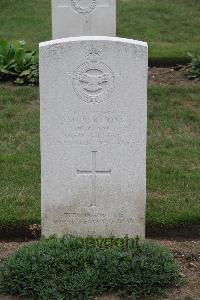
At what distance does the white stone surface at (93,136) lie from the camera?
510 centimetres

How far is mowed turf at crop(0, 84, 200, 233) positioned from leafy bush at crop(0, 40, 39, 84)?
0.23m

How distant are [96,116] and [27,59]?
502 cm

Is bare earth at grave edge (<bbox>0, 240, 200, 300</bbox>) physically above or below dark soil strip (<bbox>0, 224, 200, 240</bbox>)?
below

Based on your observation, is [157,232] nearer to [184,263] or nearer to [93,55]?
[184,263]

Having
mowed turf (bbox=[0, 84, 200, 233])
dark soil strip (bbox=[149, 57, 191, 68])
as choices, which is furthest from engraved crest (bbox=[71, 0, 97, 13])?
mowed turf (bbox=[0, 84, 200, 233])

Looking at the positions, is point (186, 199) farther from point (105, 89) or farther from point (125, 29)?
point (125, 29)

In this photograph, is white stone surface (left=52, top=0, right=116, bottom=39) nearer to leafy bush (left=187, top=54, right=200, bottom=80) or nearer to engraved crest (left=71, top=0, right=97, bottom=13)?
engraved crest (left=71, top=0, right=97, bottom=13)

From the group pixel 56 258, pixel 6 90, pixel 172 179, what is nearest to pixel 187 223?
pixel 172 179

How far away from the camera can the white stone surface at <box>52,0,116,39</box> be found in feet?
35.2

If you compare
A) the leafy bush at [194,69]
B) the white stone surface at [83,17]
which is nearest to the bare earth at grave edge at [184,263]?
the leafy bush at [194,69]

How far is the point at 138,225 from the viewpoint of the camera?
5.41 m

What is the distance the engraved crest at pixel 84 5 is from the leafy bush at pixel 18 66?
3.50ft

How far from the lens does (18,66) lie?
1000cm

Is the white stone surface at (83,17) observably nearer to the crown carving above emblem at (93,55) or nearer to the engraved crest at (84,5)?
the engraved crest at (84,5)
